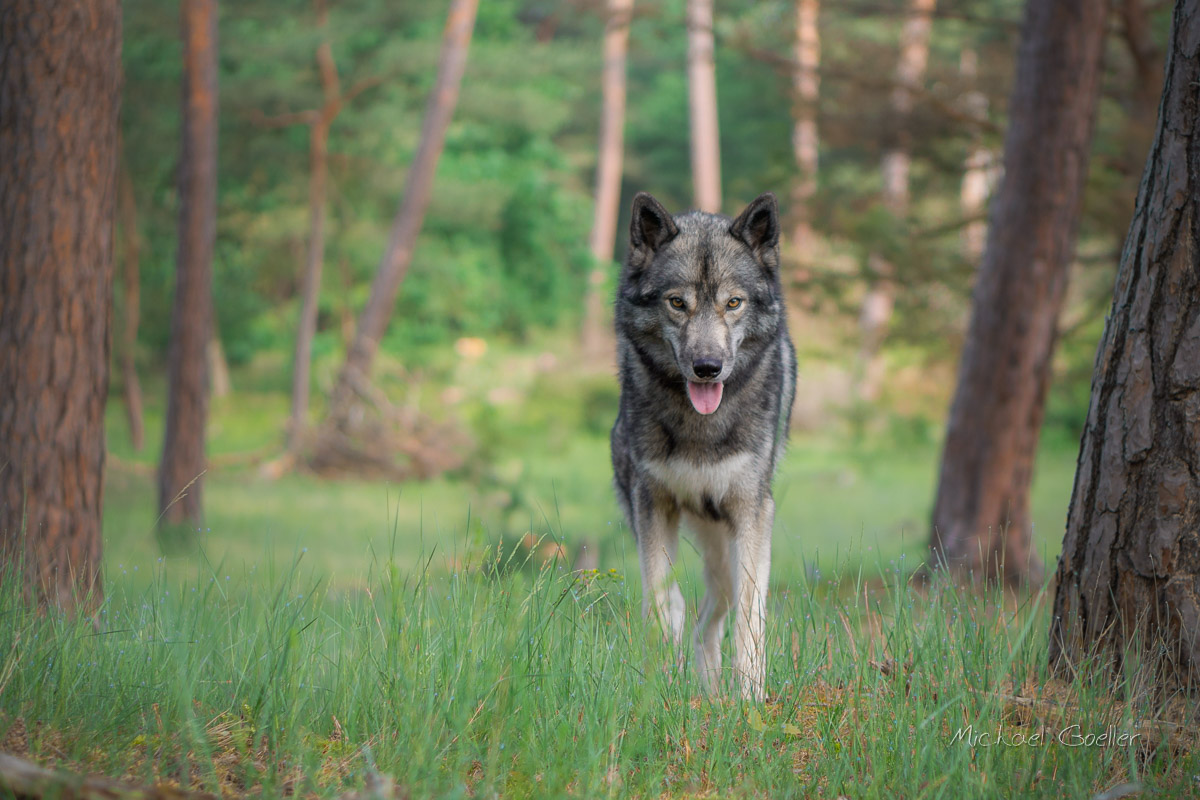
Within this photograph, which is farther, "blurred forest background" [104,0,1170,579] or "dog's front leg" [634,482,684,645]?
"blurred forest background" [104,0,1170,579]

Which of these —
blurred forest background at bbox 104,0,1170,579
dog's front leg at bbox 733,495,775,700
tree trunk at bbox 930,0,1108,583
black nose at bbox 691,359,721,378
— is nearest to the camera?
dog's front leg at bbox 733,495,775,700

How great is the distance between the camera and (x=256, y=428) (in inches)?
912

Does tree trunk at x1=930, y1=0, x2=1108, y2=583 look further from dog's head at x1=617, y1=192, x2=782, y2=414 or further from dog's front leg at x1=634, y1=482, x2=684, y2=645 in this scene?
dog's head at x1=617, y1=192, x2=782, y2=414

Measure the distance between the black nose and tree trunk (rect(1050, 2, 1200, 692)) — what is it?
144cm

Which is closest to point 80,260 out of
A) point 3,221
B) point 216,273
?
point 3,221

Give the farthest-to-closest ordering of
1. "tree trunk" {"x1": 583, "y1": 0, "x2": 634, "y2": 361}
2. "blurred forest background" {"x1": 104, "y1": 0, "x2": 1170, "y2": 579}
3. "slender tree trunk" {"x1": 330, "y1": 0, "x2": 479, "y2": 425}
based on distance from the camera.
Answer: "tree trunk" {"x1": 583, "y1": 0, "x2": 634, "y2": 361} < "slender tree trunk" {"x1": 330, "y1": 0, "x2": 479, "y2": 425} < "blurred forest background" {"x1": 104, "y1": 0, "x2": 1170, "y2": 579}

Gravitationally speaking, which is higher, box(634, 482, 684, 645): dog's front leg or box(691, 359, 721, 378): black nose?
box(691, 359, 721, 378): black nose

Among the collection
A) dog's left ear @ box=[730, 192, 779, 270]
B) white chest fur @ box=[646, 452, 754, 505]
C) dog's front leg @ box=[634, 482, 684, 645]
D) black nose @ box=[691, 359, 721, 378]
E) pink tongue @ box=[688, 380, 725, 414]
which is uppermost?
dog's left ear @ box=[730, 192, 779, 270]

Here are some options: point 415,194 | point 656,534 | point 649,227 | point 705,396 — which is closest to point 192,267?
point 415,194

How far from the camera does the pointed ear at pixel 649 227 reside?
4270 mm

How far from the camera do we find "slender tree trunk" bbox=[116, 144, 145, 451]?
1906 cm

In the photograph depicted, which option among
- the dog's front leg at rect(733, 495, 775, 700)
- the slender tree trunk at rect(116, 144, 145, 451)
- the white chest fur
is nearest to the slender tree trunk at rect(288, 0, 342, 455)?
the slender tree trunk at rect(116, 144, 145, 451)

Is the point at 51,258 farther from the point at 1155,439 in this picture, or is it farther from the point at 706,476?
the point at 1155,439

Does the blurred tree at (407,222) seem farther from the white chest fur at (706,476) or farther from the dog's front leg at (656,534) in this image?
the white chest fur at (706,476)
